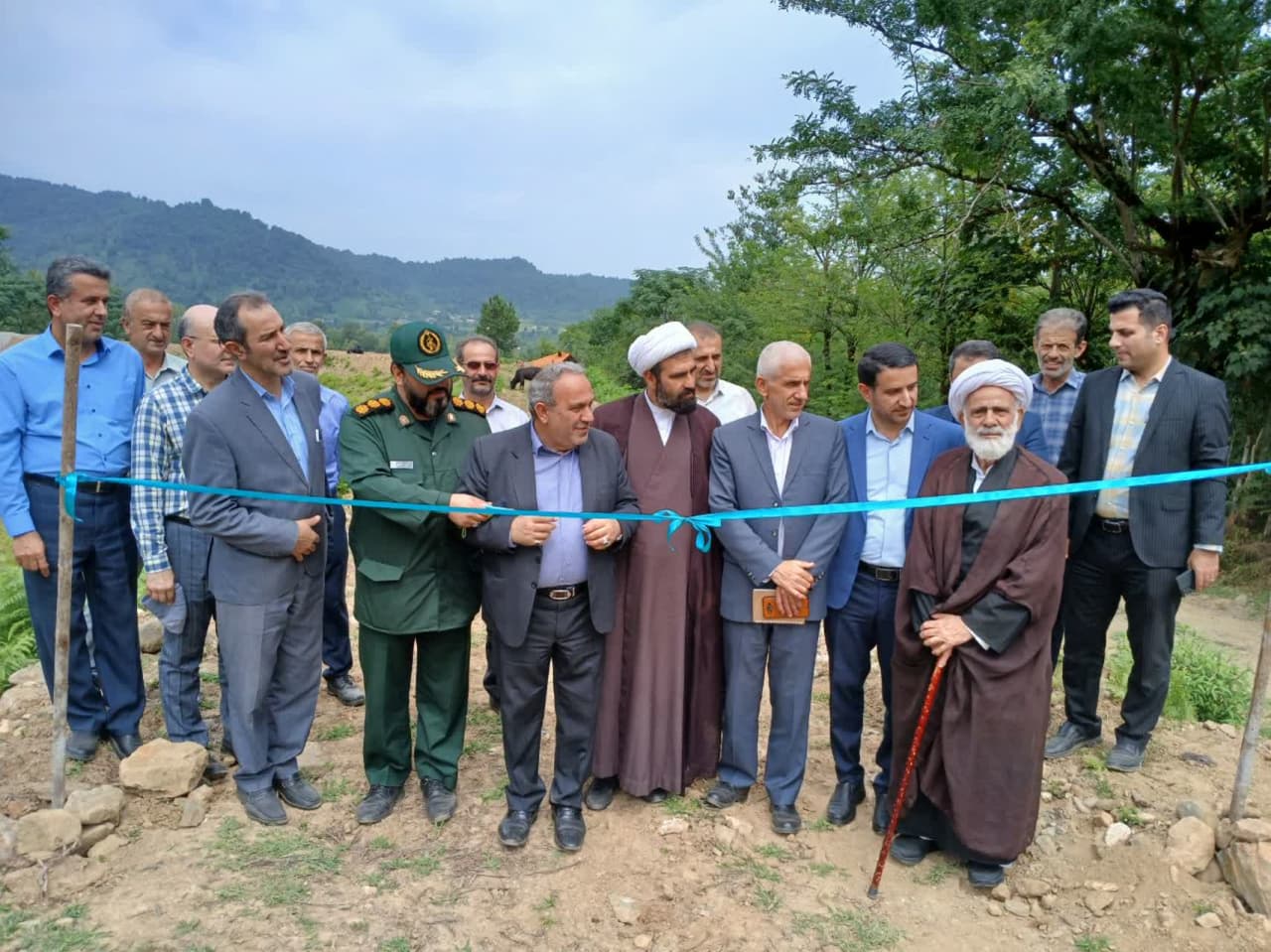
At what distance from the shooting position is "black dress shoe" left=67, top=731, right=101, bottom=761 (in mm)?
3996

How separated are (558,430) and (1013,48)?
25.9 feet

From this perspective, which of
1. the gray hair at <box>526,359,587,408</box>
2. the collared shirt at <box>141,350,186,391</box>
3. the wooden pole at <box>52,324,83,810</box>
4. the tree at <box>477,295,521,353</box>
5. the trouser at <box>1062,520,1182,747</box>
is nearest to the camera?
the gray hair at <box>526,359,587,408</box>

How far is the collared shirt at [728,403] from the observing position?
480 centimetres

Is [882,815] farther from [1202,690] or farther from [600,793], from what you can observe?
[1202,690]

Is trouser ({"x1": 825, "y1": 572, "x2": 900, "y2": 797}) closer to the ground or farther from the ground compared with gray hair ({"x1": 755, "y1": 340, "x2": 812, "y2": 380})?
closer to the ground

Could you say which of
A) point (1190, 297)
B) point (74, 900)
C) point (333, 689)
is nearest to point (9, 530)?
point (74, 900)

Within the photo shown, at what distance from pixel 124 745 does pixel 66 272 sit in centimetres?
217

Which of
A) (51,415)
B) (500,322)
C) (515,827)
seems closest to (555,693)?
(515,827)

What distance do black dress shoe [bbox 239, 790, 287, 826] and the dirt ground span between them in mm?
48

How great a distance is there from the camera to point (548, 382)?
3311mm

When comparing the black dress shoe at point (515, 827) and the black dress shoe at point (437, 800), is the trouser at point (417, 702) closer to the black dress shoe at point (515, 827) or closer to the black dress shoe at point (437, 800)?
the black dress shoe at point (437, 800)

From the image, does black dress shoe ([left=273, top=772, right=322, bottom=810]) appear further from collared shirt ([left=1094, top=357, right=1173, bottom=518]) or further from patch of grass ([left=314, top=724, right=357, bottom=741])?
collared shirt ([left=1094, top=357, right=1173, bottom=518])

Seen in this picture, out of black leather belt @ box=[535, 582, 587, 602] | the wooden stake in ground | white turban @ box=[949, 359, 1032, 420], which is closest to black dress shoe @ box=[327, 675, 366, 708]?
black leather belt @ box=[535, 582, 587, 602]

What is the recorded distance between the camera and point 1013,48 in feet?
28.4
